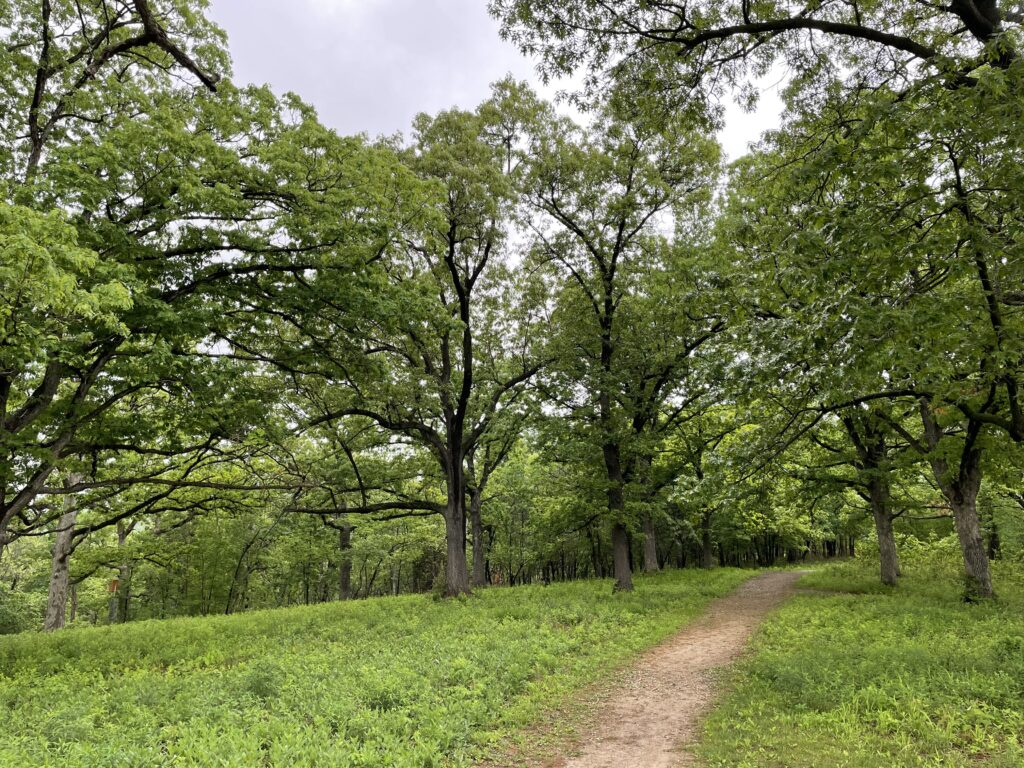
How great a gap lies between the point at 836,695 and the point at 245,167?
12.9 m

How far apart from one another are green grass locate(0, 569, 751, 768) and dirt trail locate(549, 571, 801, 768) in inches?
26.8

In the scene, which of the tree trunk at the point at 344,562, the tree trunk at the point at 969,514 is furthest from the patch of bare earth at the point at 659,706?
the tree trunk at the point at 344,562

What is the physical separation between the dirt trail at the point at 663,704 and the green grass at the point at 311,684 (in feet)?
2.23

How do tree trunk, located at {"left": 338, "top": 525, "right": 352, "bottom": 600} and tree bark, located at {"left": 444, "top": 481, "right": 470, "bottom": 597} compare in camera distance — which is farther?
tree trunk, located at {"left": 338, "top": 525, "right": 352, "bottom": 600}

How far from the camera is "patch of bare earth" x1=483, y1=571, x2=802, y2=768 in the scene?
5926 millimetres

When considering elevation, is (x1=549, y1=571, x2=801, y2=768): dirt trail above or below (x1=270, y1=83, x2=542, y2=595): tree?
below

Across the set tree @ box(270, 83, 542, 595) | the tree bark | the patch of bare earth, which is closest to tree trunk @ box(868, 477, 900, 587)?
the patch of bare earth

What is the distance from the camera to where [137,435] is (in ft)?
37.8

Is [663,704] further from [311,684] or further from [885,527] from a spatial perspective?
[885,527]

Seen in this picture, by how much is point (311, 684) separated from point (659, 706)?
489cm

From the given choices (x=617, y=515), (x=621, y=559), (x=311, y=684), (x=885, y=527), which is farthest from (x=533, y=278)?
(x=311, y=684)

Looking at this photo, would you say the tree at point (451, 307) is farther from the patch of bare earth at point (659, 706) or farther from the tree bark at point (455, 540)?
the patch of bare earth at point (659, 706)

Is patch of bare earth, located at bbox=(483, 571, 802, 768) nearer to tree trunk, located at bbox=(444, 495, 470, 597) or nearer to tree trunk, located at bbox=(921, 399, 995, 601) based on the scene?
tree trunk, located at bbox=(921, 399, 995, 601)

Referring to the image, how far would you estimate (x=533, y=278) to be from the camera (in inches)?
837
